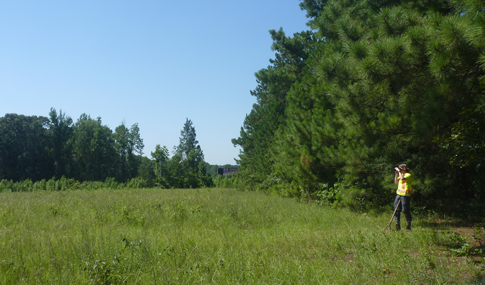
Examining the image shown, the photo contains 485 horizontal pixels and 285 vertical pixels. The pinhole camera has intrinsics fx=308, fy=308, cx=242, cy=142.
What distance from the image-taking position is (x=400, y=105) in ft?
21.4

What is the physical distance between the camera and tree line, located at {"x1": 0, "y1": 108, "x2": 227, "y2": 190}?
50375 mm

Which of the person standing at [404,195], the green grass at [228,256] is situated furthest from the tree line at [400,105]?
the green grass at [228,256]

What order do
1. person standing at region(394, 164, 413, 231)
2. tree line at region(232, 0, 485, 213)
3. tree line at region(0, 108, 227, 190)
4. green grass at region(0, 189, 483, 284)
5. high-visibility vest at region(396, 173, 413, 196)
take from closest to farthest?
green grass at region(0, 189, 483, 284) → tree line at region(232, 0, 485, 213) → person standing at region(394, 164, 413, 231) → high-visibility vest at region(396, 173, 413, 196) → tree line at region(0, 108, 227, 190)

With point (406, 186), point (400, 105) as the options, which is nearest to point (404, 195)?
point (406, 186)

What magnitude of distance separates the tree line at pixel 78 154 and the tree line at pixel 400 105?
35.2 meters

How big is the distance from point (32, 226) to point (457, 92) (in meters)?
9.89

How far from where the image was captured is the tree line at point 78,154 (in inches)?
1983

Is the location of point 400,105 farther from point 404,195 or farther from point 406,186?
point 404,195

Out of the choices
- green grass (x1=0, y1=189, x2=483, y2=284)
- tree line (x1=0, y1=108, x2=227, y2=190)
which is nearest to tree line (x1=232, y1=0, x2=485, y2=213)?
green grass (x1=0, y1=189, x2=483, y2=284)

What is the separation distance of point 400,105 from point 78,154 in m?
65.9

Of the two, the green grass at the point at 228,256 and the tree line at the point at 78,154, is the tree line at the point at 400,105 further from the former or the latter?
the tree line at the point at 78,154

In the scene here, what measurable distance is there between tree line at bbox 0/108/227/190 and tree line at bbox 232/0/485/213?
35.2 metres

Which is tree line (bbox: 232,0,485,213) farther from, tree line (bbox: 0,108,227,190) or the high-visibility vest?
tree line (bbox: 0,108,227,190)

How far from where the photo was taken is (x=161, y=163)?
5278 centimetres
